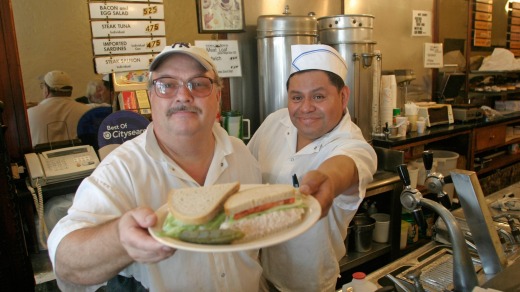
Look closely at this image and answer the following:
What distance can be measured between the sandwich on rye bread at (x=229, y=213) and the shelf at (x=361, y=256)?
2024 millimetres

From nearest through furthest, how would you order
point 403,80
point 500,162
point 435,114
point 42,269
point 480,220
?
point 480,220, point 42,269, point 435,114, point 403,80, point 500,162

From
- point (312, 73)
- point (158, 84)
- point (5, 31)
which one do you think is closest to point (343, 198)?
point (312, 73)

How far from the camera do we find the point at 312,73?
1857mm

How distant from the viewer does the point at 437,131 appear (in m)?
3.82

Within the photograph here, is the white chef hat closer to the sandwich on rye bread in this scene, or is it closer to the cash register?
the sandwich on rye bread

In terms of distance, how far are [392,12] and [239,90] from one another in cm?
215

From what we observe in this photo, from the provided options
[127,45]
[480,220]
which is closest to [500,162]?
[480,220]

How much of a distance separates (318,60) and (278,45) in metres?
1.13

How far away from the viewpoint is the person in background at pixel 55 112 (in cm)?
243

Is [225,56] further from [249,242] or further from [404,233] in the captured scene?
[249,242]

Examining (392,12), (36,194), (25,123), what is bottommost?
(36,194)

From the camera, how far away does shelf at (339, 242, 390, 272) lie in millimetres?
2867

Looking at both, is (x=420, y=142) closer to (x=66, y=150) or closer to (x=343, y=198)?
(x=343, y=198)

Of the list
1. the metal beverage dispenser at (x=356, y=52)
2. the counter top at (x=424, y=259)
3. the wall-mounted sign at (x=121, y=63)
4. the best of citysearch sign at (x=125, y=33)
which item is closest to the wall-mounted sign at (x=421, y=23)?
the metal beverage dispenser at (x=356, y=52)
